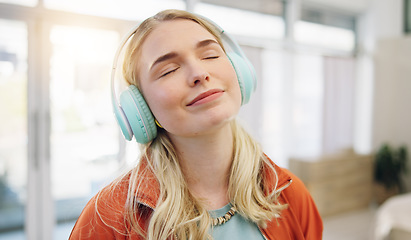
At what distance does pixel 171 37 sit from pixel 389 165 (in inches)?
183

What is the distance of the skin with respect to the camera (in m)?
0.73

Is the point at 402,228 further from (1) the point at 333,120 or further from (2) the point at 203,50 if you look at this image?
(2) the point at 203,50

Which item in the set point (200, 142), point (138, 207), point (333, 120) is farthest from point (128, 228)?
point (333, 120)

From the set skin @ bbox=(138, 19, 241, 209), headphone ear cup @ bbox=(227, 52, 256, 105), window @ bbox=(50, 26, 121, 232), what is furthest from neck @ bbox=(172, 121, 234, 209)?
window @ bbox=(50, 26, 121, 232)

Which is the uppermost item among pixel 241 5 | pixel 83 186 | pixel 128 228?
pixel 241 5

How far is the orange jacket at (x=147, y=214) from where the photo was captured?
0.76m

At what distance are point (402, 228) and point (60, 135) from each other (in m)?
2.90

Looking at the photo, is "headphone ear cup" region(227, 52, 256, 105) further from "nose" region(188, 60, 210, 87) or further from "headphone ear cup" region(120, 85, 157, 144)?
"headphone ear cup" region(120, 85, 157, 144)

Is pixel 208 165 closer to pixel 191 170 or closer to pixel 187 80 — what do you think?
pixel 191 170

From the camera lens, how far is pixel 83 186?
299 centimetres

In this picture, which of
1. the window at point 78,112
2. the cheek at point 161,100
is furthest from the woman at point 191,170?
the window at point 78,112

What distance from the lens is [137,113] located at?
804 millimetres

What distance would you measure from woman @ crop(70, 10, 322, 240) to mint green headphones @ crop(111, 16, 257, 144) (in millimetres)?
27

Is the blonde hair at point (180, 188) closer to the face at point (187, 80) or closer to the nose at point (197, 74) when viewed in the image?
the face at point (187, 80)
